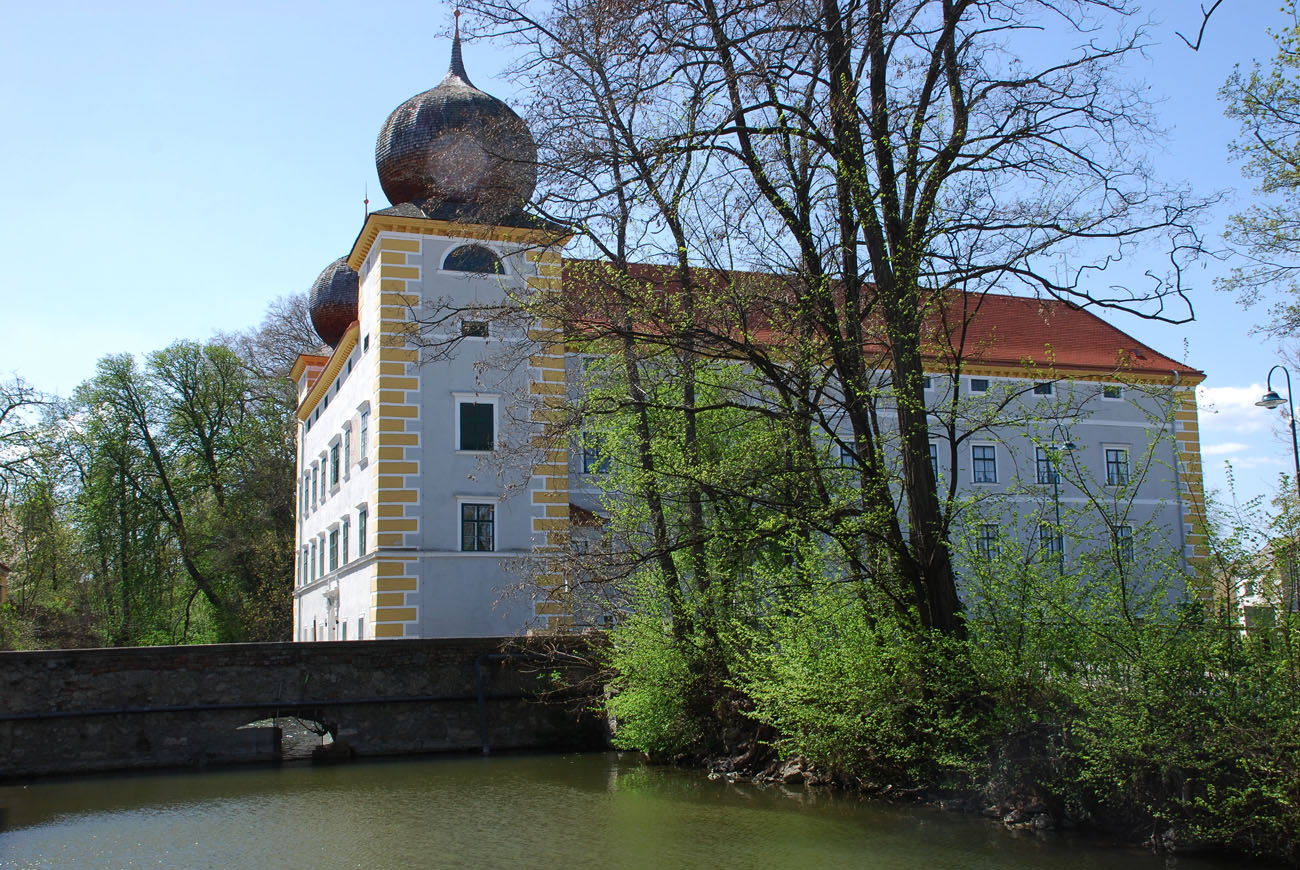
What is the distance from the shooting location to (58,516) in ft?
132

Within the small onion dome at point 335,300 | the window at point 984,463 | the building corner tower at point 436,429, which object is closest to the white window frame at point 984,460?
the window at point 984,463

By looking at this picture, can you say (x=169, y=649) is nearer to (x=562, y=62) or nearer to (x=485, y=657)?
(x=485, y=657)

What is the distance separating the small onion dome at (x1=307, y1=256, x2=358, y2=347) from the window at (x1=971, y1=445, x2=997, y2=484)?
62.6ft

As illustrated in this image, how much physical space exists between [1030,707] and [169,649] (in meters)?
15.0

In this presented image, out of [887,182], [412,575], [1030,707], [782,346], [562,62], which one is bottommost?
[1030,707]

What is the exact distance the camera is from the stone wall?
2002 cm

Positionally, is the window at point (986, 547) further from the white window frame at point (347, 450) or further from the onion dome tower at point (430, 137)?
the white window frame at point (347, 450)

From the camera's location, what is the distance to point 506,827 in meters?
13.1

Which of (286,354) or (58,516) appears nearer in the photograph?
(58,516)

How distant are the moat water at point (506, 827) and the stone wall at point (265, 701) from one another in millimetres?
1694

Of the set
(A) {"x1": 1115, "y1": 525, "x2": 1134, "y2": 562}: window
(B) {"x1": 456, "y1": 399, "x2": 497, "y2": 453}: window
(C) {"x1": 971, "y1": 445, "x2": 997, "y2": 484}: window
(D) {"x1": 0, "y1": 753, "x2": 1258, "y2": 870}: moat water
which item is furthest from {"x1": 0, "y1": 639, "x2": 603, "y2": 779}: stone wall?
(C) {"x1": 971, "y1": 445, "x2": 997, "y2": 484}: window

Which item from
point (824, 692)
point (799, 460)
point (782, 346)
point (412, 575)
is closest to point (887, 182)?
point (782, 346)

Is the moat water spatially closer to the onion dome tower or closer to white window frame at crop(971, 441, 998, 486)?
the onion dome tower

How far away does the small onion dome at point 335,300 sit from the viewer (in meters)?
34.3
